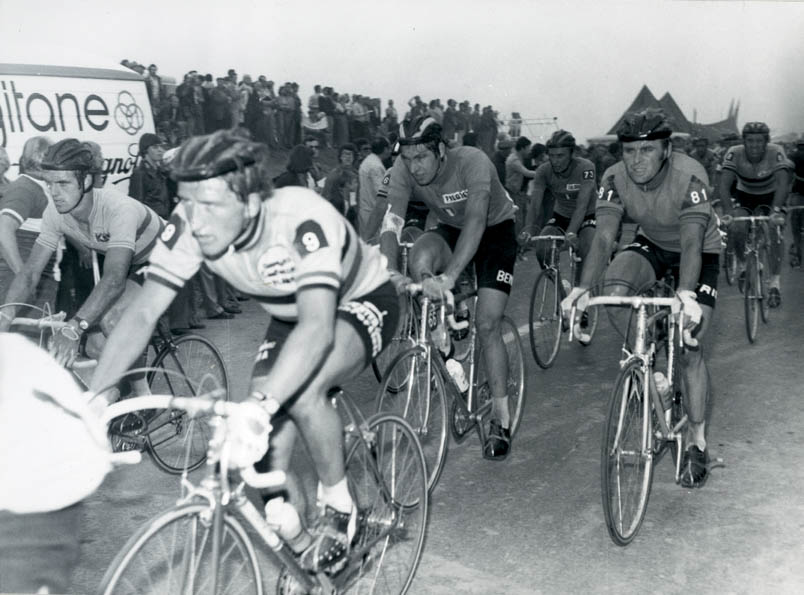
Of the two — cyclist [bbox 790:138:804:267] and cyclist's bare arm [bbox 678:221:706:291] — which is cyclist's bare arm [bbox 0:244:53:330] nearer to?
cyclist's bare arm [bbox 678:221:706:291]

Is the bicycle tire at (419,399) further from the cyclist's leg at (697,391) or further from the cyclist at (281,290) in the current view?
the cyclist's leg at (697,391)

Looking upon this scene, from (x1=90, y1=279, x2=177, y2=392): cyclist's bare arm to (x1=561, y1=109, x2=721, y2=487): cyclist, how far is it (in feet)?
7.64

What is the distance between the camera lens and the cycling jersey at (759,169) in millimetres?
9594

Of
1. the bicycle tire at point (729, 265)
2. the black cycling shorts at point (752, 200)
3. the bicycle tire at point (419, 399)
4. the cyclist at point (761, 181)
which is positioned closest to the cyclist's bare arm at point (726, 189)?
the cyclist at point (761, 181)

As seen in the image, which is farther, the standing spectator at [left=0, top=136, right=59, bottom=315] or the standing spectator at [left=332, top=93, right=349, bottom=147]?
the standing spectator at [left=332, top=93, right=349, bottom=147]

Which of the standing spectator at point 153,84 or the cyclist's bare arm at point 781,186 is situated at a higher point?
the standing spectator at point 153,84

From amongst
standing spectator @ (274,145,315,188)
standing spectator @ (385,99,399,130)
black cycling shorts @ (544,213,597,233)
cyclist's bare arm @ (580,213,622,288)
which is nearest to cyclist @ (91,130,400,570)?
cyclist's bare arm @ (580,213,622,288)

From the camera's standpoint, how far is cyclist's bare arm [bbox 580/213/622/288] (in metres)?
4.84

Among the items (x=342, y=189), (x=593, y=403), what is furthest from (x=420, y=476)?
(x=342, y=189)

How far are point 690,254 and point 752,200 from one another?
580 centimetres

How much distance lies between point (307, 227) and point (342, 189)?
7.37m

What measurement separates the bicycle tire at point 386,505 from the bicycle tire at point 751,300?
17.8 ft

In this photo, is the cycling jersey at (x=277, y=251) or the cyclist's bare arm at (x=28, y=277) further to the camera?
the cyclist's bare arm at (x=28, y=277)

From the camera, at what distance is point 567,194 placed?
8.37 metres
